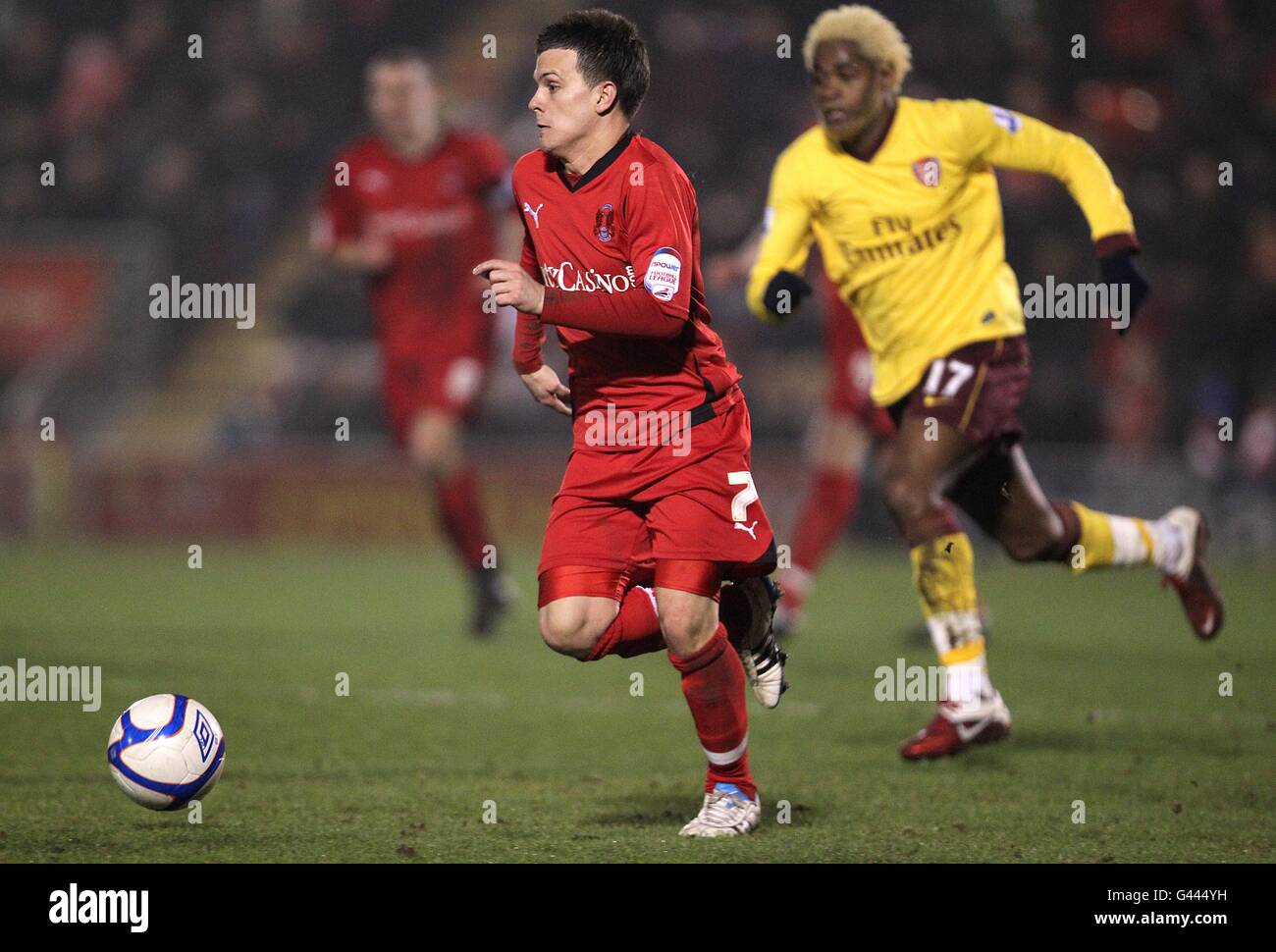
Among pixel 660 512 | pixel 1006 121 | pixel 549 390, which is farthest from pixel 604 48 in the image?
pixel 1006 121

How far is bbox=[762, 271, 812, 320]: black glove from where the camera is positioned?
5.18 metres

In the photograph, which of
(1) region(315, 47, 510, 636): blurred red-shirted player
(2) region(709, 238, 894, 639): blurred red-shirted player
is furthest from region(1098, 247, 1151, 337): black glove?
(1) region(315, 47, 510, 636): blurred red-shirted player

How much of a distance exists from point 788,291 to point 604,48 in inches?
51.4

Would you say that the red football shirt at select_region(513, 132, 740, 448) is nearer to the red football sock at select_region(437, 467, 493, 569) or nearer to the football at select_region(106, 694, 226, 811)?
the football at select_region(106, 694, 226, 811)

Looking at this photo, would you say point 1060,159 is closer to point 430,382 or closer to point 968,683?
point 968,683

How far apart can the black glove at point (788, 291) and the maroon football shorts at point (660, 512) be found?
100 cm

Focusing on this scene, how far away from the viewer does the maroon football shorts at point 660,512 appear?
410 centimetres

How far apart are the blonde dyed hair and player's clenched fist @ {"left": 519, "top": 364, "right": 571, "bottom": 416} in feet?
5.05

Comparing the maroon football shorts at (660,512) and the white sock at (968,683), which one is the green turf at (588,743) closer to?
the white sock at (968,683)

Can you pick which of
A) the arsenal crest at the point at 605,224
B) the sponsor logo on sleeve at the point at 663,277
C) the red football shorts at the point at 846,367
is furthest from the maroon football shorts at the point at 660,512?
the red football shorts at the point at 846,367

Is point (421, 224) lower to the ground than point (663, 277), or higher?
higher

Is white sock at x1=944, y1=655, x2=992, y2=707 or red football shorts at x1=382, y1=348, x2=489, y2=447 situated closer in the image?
white sock at x1=944, y1=655, x2=992, y2=707

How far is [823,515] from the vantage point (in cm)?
844

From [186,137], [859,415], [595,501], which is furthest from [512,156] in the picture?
[595,501]
